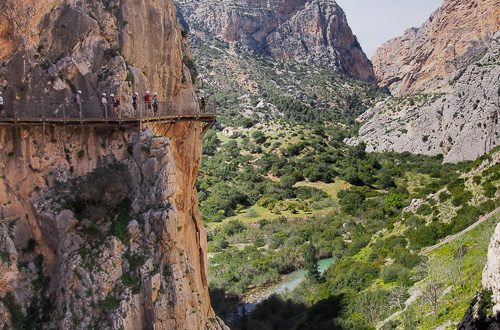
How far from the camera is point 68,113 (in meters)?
21.5

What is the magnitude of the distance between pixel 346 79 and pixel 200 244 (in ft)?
550

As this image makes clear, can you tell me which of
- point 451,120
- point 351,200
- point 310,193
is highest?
point 451,120

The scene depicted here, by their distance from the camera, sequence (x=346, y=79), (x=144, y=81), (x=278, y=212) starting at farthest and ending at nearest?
1. (x=346, y=79)
2. (x=278, y=212)
3. (x=144, y=81)

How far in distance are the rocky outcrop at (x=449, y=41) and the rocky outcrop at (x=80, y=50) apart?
135174 millimetres

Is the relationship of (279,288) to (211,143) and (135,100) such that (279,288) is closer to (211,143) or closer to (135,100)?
(135,100)

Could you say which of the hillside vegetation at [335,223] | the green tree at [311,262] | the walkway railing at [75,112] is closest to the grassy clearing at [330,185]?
the hillside vegetation at [335,223]

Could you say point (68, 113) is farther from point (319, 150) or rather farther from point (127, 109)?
point (319, 150)

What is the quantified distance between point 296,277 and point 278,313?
1099 centimetres

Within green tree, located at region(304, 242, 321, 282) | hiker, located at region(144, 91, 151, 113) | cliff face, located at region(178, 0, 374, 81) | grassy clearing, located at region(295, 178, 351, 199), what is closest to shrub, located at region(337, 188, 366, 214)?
grassy clearing, located at region(295, 178, 351, 199)

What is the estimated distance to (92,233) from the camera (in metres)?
20.2

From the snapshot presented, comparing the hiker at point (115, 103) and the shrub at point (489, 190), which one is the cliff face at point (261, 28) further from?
the hiker at point (115, 103)

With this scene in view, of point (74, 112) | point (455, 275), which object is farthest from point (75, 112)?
point (455, 275)

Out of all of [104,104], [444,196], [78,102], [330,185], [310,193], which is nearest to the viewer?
[78,102]

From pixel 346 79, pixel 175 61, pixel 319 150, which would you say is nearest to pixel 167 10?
pixel 175 61
